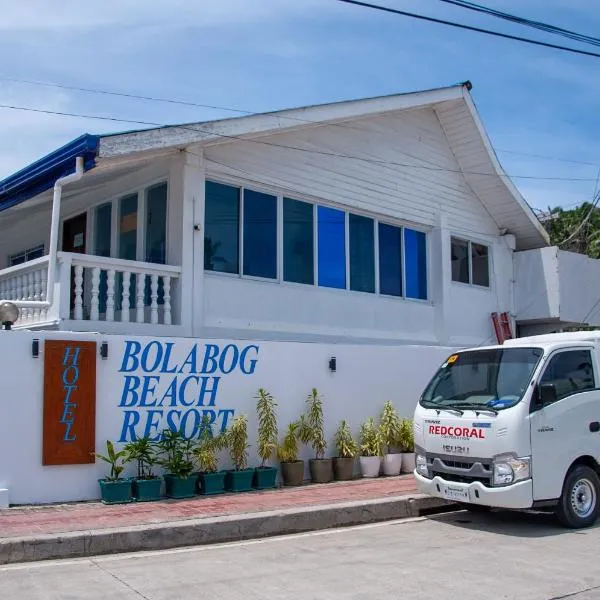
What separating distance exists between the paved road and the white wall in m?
2.18

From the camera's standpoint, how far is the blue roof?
986 cm

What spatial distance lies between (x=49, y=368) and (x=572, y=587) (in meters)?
6.31

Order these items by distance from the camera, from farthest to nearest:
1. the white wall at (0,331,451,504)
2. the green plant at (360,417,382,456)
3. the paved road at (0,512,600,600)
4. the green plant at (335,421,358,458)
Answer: the green plant at (360,417,382,456) → the green plant at (335,421,358,458) → the white wall at (0,331,451,504) → the paved road at (0,512,600,600)

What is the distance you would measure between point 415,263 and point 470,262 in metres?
1.97

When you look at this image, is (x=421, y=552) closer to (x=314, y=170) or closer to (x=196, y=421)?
(x=196, y=421)

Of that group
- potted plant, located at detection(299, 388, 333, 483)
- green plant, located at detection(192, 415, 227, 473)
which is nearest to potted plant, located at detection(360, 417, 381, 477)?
potted plant, located at detection(299, 388, 333, 483)

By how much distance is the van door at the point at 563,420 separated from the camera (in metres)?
8.30

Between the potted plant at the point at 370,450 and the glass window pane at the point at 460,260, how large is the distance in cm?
578

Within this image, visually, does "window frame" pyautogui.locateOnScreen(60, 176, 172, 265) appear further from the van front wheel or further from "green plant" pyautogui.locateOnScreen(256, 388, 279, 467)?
the van front wheel

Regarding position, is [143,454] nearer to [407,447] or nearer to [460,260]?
[407,447]

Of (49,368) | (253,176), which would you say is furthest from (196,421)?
(253,176)

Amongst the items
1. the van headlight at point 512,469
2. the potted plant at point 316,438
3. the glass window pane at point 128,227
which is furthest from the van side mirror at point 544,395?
the glass window pane at point 128,227

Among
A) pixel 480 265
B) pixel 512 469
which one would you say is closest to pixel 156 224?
pixel 512 469

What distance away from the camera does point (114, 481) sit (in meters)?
9.24
